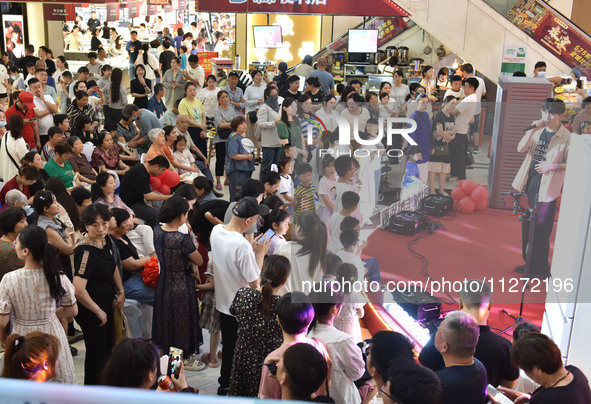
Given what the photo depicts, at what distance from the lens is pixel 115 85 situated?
9258mm

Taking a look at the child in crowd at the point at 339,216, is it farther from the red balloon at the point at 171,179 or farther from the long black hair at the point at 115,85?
the long black hair at the point at 115,85

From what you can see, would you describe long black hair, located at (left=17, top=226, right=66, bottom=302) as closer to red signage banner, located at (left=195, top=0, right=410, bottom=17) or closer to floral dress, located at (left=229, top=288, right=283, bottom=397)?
floral dress, located at (left=229, top=288, right=283, bottom=397)

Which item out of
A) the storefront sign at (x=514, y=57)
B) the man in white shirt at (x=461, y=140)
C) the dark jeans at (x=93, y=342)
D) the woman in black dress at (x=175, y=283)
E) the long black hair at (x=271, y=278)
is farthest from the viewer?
the storefront sign at (x=514, y=57)

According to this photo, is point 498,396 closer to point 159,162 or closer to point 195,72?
point 159,162

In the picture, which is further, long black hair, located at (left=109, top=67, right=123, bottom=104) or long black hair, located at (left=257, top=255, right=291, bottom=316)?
long black hair, located at (left=109, top=67, right=123, bottom=104)

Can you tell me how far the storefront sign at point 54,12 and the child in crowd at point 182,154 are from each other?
9.90 meters

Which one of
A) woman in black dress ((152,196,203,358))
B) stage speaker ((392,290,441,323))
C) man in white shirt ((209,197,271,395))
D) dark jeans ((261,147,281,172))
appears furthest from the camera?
dark jeans ((261,147,281,172))

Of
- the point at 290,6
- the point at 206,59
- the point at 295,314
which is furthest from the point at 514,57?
the point at 295,314

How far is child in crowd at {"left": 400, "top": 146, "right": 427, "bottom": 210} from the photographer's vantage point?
3.15 m

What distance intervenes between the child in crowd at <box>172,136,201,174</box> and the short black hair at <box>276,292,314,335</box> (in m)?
4.30

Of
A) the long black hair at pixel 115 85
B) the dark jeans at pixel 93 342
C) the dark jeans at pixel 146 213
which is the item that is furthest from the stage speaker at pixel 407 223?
the long black hair at pixel 115 85

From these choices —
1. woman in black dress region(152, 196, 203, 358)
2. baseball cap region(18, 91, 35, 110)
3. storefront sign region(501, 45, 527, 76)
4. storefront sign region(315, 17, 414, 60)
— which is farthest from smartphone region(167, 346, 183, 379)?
storefront sign region(315, 17, 414, 60)

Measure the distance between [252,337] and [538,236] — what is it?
1.68 meters

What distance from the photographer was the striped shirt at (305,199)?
356 cm
